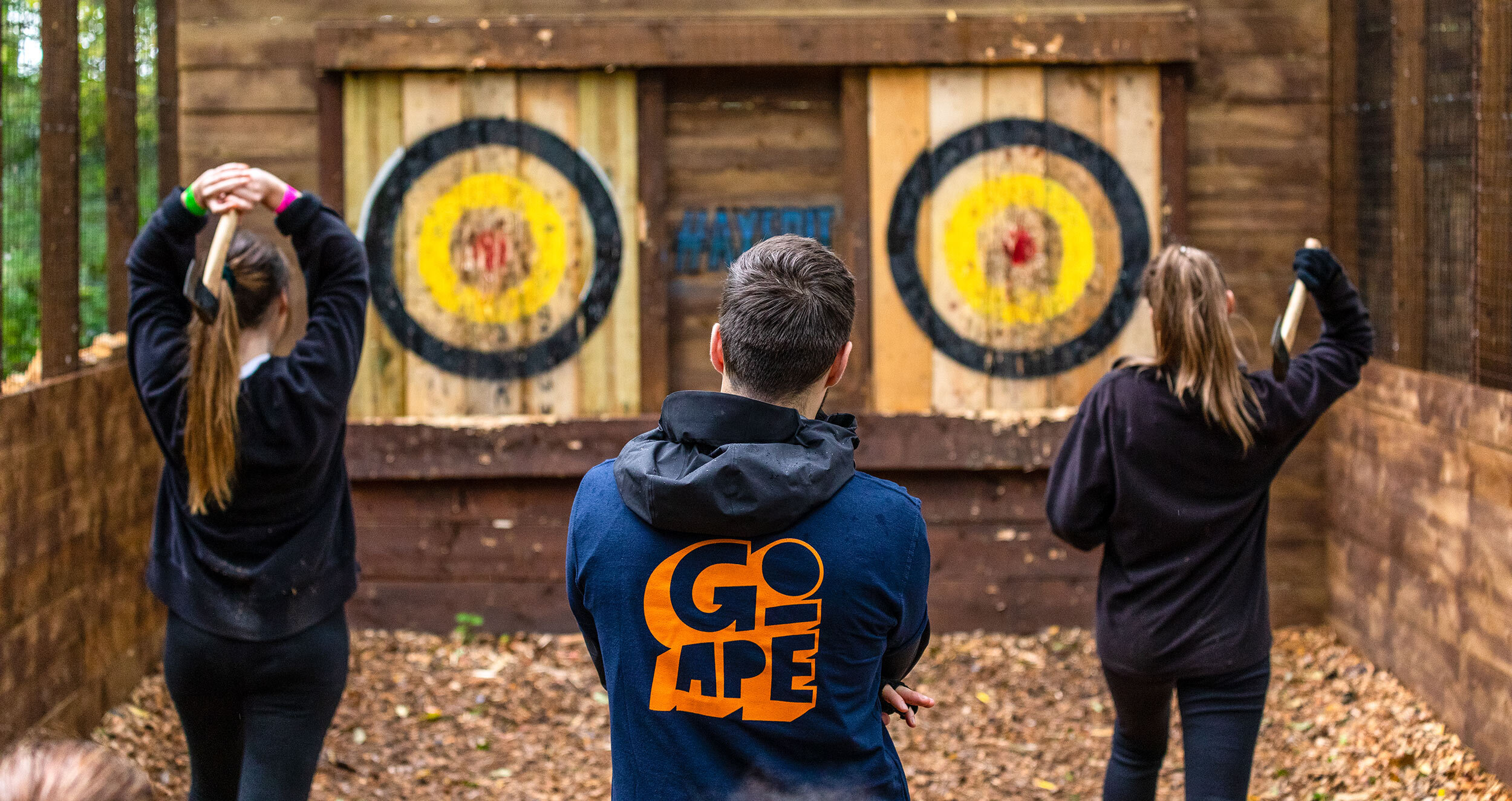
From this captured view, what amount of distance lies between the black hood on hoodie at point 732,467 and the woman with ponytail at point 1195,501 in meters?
1.46

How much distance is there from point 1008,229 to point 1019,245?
Result: 8cm

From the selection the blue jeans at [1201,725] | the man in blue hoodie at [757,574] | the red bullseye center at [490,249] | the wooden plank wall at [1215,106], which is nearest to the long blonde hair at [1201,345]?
the blue jeans at [1201,725]

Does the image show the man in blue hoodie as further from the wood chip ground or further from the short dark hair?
the wood chip ground

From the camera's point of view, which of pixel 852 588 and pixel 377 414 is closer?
pixel 852 588

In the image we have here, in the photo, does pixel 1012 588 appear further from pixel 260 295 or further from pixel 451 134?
pixel 260 295

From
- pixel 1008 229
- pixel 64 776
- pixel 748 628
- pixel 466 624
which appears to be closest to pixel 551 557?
pixel 466 624

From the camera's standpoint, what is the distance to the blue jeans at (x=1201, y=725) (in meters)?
3.06

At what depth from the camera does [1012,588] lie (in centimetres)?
584

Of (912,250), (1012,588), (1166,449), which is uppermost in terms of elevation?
(912,250)

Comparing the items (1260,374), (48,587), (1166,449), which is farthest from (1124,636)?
(48,587)

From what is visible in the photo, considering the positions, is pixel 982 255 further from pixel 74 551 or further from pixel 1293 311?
pixel 74 551

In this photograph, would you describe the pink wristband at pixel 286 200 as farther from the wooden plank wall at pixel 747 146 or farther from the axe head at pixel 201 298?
the wooden plank wall at pixel 747 146

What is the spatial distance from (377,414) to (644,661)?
437 cm

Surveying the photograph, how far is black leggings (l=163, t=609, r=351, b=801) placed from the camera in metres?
2.78
